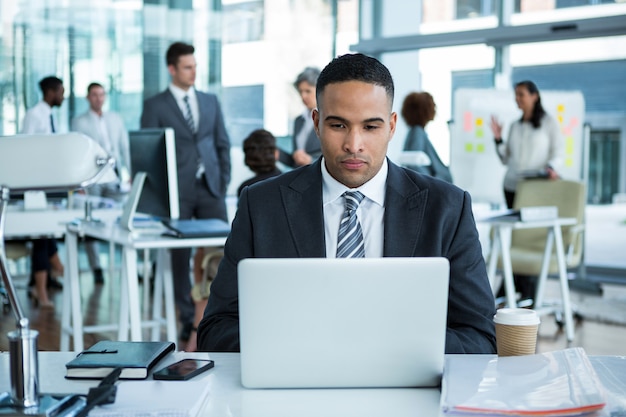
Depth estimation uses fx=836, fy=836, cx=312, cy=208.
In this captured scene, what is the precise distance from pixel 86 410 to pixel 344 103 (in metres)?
0.89

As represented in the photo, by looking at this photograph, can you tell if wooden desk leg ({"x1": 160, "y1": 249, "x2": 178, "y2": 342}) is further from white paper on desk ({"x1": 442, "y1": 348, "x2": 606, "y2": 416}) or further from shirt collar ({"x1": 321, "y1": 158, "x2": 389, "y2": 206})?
white paper on desk ({"x1": 442, "y1": 348, "x2": 606, "y2": 416})

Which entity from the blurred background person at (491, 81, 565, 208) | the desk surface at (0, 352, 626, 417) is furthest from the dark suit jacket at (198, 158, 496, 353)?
the blurred background person at (491, 81, 565, 208)

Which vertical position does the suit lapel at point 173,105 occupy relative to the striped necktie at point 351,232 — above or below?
above

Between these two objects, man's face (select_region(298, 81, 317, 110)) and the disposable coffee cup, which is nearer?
the disposable coffee cup

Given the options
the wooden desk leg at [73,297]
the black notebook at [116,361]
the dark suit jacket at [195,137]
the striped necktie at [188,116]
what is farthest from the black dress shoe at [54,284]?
the black notebook at [116,361]

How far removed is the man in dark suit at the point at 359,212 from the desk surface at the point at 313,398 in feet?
1.04

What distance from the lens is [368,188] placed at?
6.38ft

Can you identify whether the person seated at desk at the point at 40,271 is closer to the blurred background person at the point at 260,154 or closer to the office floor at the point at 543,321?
the office floor at the point at 543,321

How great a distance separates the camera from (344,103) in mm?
1842

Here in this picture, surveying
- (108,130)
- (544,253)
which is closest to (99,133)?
(108,130)

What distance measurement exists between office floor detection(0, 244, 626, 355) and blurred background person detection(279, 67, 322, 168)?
144cm

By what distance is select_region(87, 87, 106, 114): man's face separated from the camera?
7.37 metres

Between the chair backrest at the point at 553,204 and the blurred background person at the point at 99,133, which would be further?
the blurred background person at the point at 99,133

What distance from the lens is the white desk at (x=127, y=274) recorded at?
138 inches
